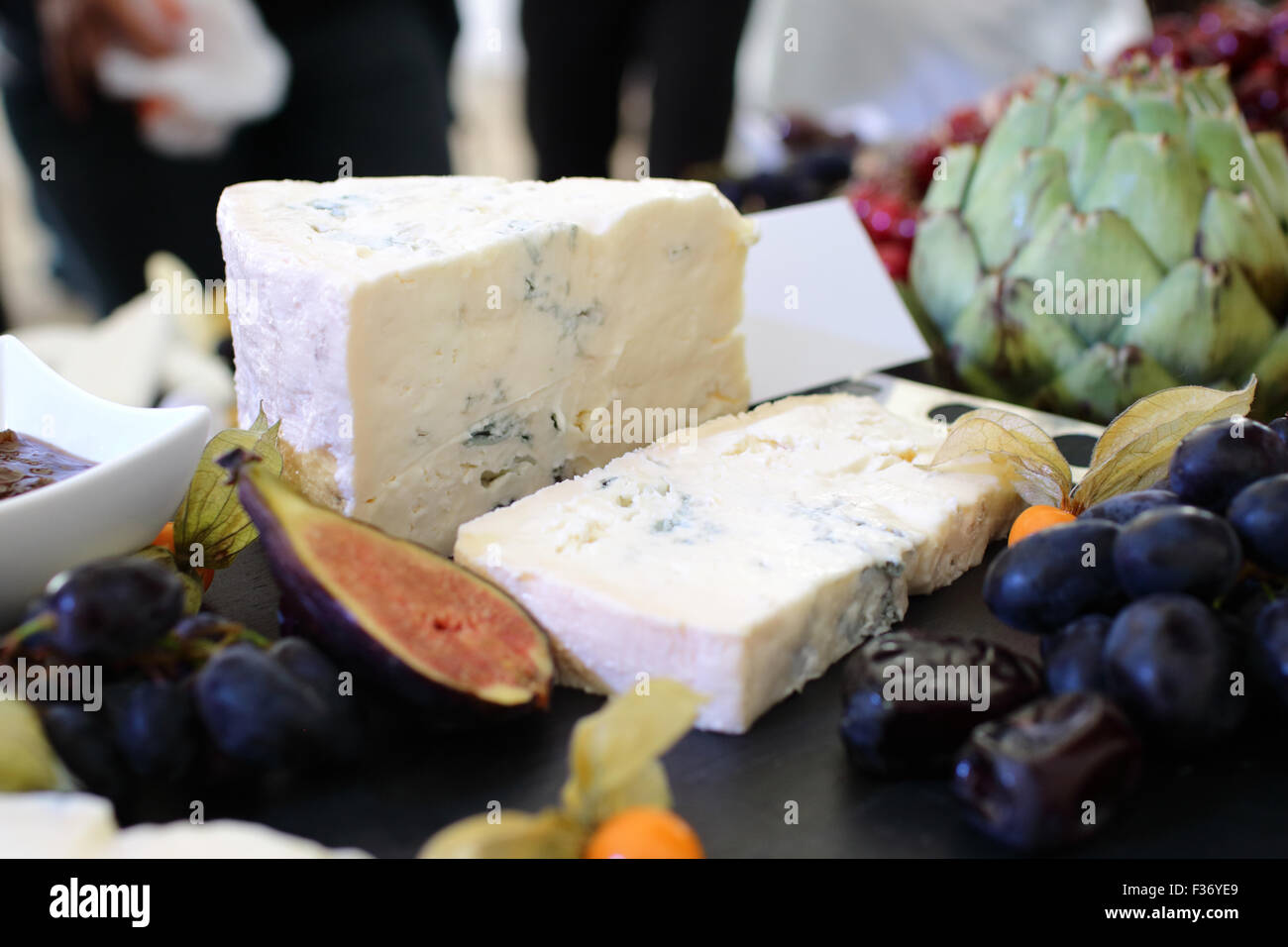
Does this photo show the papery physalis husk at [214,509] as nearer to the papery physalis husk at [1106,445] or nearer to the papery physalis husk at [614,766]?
the papery physalis husk at [614,766]

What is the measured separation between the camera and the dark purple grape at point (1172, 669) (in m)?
0.95

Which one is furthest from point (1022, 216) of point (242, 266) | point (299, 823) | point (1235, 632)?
point (299, 823)

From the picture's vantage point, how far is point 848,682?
1.04 metres

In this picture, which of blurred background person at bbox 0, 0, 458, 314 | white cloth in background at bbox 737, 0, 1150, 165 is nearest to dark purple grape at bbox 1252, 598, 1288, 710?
blurred background person at bbox 0, 0, 458, 314

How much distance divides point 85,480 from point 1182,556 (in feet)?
3.34

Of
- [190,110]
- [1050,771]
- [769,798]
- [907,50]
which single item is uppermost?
[907,50]

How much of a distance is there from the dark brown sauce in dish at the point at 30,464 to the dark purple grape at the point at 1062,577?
983 millimetres

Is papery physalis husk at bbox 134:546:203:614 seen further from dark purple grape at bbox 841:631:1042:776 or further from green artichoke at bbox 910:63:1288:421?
green artichoke at bbox 910:63:1288:421

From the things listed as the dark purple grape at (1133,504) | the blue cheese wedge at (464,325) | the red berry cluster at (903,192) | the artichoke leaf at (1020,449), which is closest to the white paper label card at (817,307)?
→ the red berry cluster at (903,192)

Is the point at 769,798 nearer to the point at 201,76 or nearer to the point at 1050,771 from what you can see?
the point at 1050,771

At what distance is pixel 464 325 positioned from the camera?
1.39 meters

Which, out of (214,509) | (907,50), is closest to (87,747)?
(214,509)

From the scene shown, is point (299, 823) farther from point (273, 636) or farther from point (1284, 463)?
point (1284, 463)

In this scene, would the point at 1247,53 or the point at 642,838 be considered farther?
the point at 1247,53
